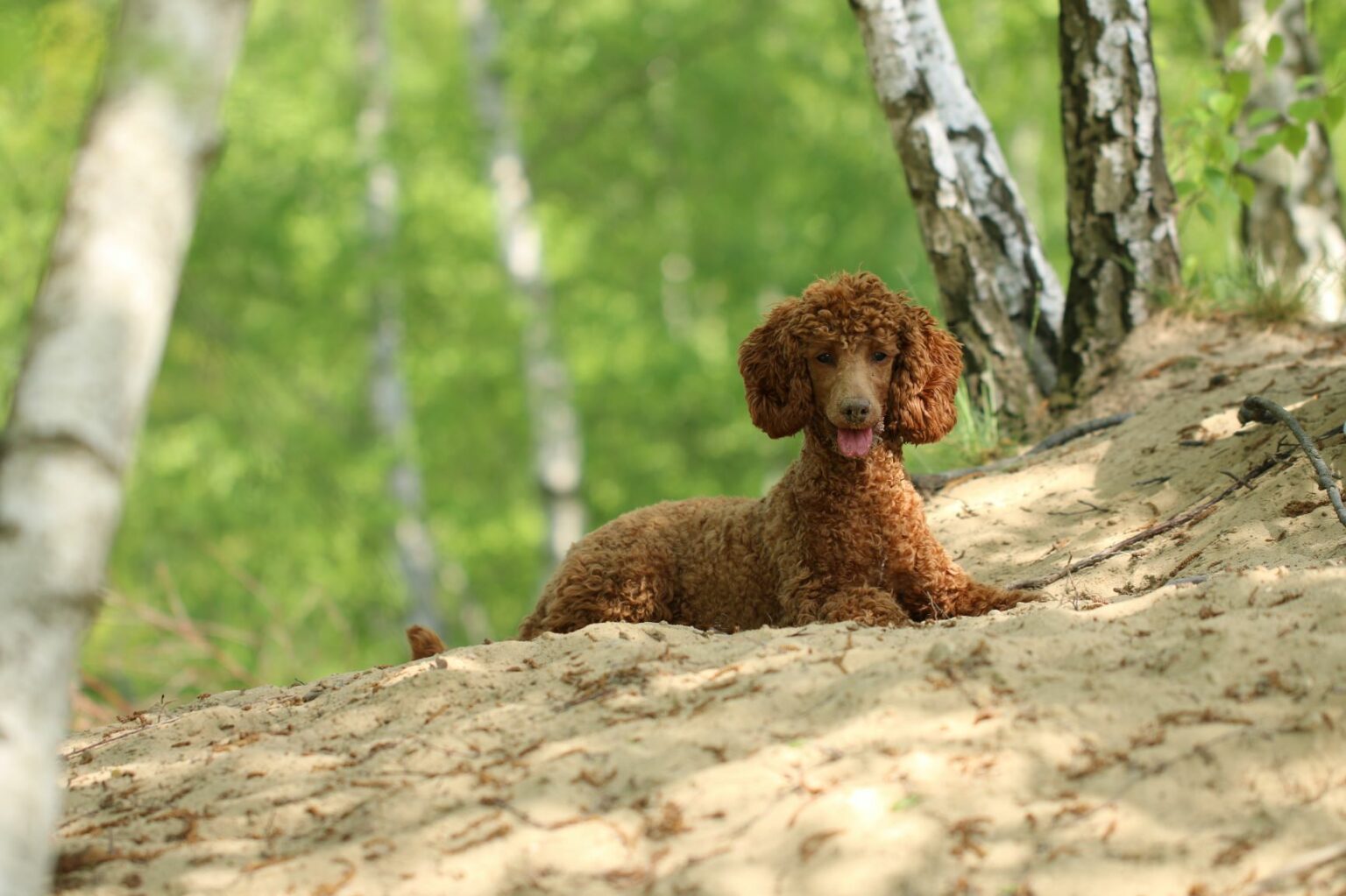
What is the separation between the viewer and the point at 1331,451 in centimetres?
492

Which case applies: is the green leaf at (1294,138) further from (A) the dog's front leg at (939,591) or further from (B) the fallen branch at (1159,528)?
(A) the dog's front leg at (939,591)

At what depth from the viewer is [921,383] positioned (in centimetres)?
472

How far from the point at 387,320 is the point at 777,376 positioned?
46.9 feet

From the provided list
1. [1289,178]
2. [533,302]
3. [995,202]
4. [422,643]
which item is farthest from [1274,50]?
[533,302]

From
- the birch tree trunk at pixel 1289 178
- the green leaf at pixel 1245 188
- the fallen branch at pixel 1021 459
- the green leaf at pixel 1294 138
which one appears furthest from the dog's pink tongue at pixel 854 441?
the birch tree trunk at pixel 1289 178

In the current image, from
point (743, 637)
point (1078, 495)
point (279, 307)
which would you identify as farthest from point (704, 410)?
point (743, 637)

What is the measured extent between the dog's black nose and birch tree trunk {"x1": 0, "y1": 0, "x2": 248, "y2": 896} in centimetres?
241

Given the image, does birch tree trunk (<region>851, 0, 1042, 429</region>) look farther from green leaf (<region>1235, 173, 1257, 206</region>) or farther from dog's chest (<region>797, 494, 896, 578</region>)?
dog's chest (<region>797, 494, 896, 578</region>)

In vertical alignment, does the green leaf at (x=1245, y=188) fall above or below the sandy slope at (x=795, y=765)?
above

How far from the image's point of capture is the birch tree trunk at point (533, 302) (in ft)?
57.9

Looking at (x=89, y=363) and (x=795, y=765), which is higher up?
(x=89, y=363)

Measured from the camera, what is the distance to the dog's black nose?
14.5ft

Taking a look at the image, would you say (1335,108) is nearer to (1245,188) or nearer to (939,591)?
(1245,188)

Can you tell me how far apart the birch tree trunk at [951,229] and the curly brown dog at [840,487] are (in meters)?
2.46
